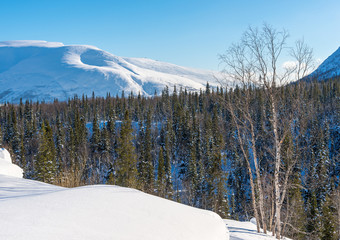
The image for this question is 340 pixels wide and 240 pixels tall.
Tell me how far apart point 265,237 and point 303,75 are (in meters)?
5.71

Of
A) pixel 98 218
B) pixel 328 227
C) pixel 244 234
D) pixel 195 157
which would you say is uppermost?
pixel 98 218

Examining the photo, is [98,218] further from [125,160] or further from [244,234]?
[125,160]

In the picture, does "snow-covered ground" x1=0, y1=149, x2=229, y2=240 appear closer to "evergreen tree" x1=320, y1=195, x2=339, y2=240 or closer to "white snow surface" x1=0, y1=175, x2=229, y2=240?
"white snow surface" x1=0, y1=175, x2=229, y2=240

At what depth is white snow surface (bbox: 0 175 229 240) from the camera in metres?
2.63

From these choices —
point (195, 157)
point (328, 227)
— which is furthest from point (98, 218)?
point (195, 157)

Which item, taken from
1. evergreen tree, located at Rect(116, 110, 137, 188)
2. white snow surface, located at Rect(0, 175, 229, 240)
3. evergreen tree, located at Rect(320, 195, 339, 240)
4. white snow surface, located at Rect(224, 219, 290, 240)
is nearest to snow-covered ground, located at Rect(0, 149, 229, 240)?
white snow surface, located at Rect(0, 175, 229, 240)

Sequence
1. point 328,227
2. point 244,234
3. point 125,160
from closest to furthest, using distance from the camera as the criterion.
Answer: point 244,234, point 125,160, point 328,227

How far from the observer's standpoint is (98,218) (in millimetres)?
3215

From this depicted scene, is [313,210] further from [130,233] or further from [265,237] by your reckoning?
[130,233]

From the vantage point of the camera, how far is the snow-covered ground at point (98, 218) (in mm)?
2629

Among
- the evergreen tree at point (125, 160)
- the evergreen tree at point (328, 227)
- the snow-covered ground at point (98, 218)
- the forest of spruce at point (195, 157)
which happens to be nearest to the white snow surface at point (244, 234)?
the snow-covered ground at point (98, 218)

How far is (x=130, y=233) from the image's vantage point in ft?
10.2

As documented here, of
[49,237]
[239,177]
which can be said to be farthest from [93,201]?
[239,177]

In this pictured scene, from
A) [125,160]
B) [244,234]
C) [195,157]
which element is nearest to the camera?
[244,234]
